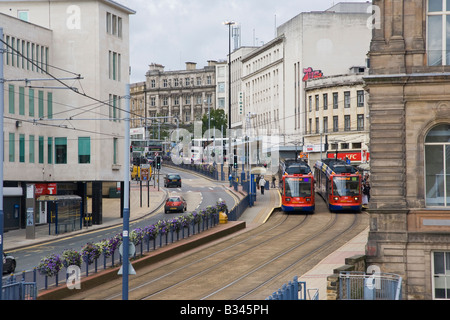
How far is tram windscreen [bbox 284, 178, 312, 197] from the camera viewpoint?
54109 millimetres

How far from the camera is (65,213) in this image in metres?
51.9

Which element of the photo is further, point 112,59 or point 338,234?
point 112,59

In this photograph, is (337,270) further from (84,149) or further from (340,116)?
(340,116)

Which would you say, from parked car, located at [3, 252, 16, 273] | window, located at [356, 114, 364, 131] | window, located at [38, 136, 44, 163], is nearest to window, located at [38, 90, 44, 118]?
window, located at [38, 136, 44, 163]

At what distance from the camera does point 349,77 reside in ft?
318

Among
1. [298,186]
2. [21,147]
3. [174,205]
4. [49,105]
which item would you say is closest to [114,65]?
[49,105]

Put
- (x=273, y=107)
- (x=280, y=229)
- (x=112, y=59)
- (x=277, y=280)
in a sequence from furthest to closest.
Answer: (x=273, y=107) → (x=112, y=59) → (x=280, y=229) → (x=277, y=280)

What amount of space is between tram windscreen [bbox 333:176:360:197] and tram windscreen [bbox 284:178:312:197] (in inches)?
77.0

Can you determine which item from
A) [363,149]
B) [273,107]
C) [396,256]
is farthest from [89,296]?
[273,107]

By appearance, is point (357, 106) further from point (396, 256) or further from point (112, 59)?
point (396, 256)

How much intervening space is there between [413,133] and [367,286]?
7188 millimetres

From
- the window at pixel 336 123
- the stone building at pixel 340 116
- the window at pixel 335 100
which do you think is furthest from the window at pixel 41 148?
the window at pixel 336 123
